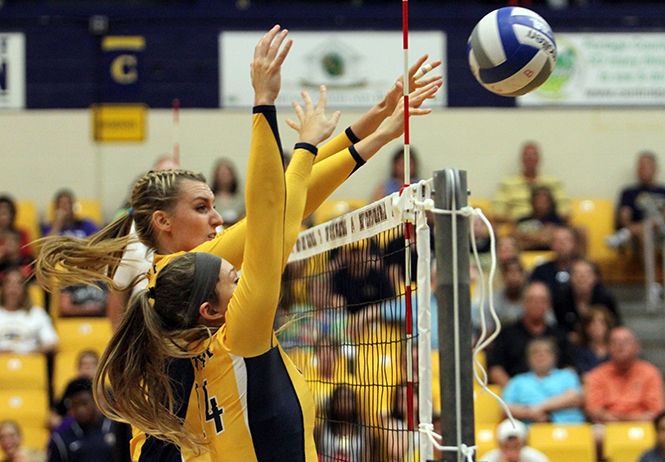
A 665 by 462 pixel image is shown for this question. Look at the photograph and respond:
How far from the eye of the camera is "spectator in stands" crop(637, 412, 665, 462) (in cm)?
736


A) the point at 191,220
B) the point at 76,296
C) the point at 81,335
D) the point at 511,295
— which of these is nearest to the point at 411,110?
the point at 191,220

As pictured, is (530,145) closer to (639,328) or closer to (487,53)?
(639,328)

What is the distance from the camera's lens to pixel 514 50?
4203 millimetres

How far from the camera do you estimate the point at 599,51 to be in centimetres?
1219

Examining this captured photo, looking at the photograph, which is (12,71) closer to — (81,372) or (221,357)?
(81,372)

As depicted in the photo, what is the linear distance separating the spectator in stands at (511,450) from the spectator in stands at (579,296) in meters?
2.22

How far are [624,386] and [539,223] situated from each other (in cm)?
275

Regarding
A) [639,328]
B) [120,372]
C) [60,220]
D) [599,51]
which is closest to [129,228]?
[120,372]

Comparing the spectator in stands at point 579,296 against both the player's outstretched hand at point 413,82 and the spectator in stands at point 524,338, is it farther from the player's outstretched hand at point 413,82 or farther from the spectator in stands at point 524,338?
the player's outstretched hand at point 413,82

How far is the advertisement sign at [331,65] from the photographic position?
11898 millimetres

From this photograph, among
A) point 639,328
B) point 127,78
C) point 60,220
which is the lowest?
point 639,328

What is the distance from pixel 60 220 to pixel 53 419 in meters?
2.52

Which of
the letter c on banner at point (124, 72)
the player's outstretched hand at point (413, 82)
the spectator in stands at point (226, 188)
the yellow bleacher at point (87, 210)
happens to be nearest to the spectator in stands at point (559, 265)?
the spectator in stands at point (226, 188)

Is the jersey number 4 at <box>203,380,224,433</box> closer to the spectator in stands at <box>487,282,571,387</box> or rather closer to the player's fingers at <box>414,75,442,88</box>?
the player's fingers at <box>414,75,442,88</box>
